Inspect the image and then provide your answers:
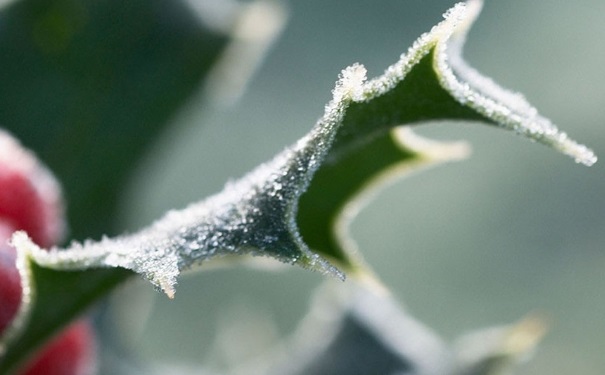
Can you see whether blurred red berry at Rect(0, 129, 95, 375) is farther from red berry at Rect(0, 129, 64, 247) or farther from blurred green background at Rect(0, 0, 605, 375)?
blurred green background at Rect(0, 0, 605, 375)

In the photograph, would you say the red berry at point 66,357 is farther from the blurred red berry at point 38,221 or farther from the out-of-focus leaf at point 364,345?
the out-of-focus leaf at point 364,345

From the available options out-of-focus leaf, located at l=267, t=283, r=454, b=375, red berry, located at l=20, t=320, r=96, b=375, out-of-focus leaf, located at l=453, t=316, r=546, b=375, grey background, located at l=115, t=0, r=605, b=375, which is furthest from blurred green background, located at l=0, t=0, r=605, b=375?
red berry, located at l=20, t=320, r=96, b=375

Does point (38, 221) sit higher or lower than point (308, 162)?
higher

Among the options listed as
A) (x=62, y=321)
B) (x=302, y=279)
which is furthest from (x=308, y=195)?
(x=302, y=279)

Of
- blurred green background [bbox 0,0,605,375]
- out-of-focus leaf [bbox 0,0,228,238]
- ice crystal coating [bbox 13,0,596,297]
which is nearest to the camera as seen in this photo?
ice crystal coating [bbox 13,0,596,297]

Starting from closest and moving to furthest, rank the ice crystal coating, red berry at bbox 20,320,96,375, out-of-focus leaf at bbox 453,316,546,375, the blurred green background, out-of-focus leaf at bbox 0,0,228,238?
the ice crystal coating → red berry at bbox 20,320,96,375 → out-of-focus leaf at bbox 453,316,546,375 → out-of-focus leaf at bbox 0,0,228,238 → the blurred green background

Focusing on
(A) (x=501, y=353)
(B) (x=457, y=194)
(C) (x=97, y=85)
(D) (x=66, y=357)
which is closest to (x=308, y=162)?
(D) (x=66, y=357)

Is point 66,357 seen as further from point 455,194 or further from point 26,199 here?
point 455,194
